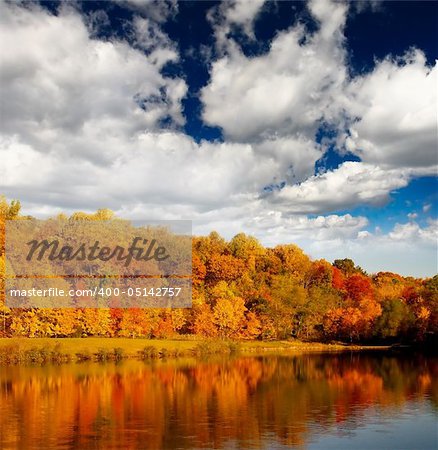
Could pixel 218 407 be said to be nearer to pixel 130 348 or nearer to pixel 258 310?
pixel 130 348

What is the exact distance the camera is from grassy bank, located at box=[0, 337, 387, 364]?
2339 inches

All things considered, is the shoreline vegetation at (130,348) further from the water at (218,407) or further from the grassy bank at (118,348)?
the water at (218,407)

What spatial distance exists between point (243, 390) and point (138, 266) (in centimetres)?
4440

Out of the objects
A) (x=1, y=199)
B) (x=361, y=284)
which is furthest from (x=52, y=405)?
(x=361, y=284)

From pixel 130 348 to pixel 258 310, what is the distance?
78.9 ft

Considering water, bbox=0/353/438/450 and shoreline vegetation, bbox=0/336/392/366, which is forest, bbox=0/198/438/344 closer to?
shoreline vegetation, bbox=0/336/392/366

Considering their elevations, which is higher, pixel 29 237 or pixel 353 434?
pixel 29 237

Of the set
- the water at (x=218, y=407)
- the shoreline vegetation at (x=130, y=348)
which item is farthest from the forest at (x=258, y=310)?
the water at (x=218, y=407)

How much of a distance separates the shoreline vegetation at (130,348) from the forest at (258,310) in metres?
2.64

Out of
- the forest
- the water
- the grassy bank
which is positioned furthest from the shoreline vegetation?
the water

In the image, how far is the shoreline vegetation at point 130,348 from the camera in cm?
5947

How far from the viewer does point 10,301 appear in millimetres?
66375

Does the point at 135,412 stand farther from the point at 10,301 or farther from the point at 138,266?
the point at 138,266

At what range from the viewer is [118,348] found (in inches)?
2532
